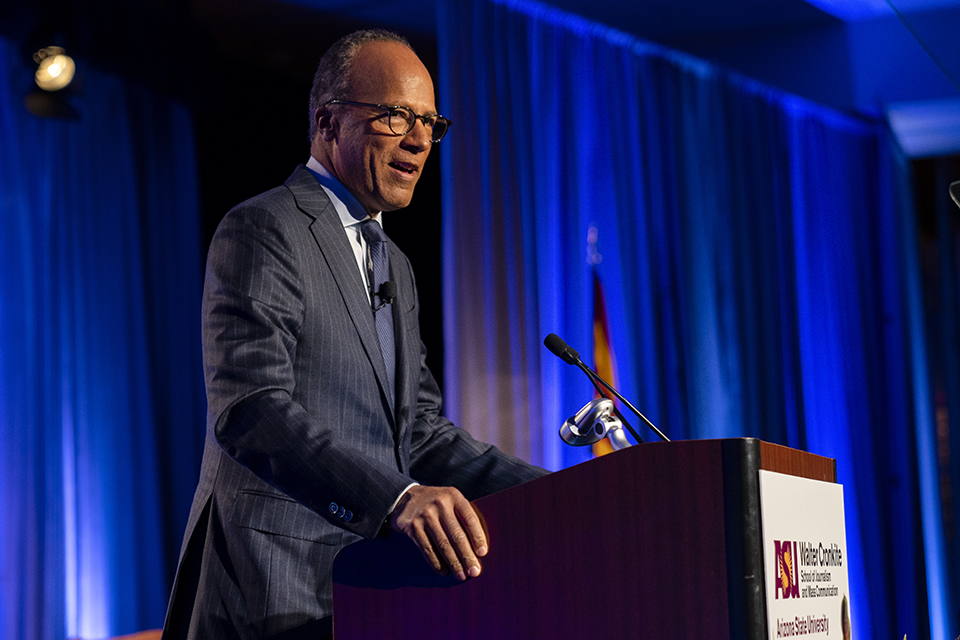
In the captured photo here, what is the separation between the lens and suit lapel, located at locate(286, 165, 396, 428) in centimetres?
165

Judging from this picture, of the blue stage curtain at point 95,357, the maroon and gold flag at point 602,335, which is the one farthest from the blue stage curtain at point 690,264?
the blue stage curtain at point 95,357

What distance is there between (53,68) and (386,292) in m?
3.45

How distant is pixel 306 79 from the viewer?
19.7 ft

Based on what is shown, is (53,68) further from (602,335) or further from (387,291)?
(387,291)

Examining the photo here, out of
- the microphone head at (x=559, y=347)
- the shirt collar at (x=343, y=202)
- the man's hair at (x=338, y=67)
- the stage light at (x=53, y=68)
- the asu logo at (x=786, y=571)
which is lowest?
the asu logo at (x=786, y=571)

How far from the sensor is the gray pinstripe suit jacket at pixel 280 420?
1405 mm

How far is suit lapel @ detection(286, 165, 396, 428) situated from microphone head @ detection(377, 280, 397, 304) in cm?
5

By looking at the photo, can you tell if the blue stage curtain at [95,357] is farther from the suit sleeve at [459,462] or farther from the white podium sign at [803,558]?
the white podium sign at [803,558]

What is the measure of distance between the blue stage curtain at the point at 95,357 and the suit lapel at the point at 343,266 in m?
3.18

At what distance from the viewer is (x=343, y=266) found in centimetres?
168

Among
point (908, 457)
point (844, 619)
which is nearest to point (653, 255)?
point (908, 457)

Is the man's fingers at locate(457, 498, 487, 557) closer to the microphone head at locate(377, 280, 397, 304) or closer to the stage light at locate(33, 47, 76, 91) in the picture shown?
the microphone head at locate(377, 280, 397, 304)

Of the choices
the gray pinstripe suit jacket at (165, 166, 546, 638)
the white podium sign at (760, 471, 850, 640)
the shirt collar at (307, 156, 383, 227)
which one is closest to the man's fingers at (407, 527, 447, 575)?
the gray pinstripe suit jacket at (165, 166, 546, 638)

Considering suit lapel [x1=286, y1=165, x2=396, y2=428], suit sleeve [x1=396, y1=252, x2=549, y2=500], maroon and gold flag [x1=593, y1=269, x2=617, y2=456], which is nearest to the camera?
suit lapel [x1=286, y1=165, x2=396, y2=428]
